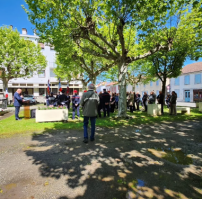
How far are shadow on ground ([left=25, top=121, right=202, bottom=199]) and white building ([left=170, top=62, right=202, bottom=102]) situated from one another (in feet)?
109

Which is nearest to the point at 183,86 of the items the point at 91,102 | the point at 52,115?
the point at 52,115

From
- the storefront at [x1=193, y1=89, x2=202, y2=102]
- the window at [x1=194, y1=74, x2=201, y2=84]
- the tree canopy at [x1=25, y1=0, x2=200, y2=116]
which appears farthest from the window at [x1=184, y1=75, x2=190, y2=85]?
the tree canopy at [x1=25, y1=0, x2=200, y2=116]

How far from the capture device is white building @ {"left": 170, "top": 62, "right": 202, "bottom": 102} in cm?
3320

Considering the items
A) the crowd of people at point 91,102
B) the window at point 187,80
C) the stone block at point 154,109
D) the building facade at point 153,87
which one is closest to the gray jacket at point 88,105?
the crowd of people at point 91,102

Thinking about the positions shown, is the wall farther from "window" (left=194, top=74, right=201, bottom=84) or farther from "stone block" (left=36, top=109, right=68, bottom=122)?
"stone block" (left=36, top=109, right=68, bottom=122)

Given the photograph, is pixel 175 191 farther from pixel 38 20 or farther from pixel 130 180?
pixel 38 20

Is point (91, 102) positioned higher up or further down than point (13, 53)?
further down

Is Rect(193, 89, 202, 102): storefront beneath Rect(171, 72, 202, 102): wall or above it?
beneath

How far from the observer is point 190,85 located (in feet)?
116

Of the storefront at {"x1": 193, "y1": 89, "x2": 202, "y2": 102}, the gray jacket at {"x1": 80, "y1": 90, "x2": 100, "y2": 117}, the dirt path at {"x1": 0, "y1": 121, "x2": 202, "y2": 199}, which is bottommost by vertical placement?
the dirt path at {"x1": 0, "y1": 121, "x2": 202, "y2": 199}

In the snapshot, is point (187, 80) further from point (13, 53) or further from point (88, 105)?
point (88, 105)

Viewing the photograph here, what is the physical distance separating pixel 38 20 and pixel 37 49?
14012mm

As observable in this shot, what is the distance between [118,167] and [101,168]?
38 cm

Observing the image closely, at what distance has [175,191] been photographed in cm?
257
